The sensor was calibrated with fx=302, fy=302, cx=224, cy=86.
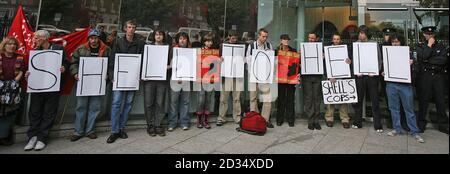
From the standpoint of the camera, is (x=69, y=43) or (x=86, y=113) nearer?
(x=86, y=113)

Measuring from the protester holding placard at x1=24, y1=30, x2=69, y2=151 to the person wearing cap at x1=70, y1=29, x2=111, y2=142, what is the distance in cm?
27

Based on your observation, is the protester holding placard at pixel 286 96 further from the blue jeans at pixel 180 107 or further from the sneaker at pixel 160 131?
the sneaker at pixel 160 131

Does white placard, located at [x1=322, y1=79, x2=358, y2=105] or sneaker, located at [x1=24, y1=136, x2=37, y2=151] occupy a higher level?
white placard, located at [x1=322, y1=79, x2=358, y2=105]

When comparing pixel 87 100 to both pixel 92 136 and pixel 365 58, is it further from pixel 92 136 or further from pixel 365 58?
pixel 365 58

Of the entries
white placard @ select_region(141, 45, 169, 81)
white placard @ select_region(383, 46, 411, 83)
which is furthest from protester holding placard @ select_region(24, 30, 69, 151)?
white placard @ select_region(383, 46, 411, 83)

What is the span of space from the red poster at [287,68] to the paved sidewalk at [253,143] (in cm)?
104

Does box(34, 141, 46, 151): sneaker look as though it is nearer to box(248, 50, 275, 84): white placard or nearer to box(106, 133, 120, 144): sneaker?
box(106, 133, 120, 144): sneaker

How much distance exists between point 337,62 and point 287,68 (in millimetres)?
1029

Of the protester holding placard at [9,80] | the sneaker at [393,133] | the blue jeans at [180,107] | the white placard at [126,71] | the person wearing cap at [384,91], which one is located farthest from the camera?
the person wearing cap at [384,91]

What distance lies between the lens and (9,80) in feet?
15.7

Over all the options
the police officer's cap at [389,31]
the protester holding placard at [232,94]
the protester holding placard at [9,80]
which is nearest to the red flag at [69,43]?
the protester holding placard at [9,80]

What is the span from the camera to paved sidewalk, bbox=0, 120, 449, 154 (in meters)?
4.90

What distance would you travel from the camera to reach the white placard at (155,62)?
221 inches

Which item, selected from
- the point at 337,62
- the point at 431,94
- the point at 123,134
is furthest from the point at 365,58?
the point at 123,134
